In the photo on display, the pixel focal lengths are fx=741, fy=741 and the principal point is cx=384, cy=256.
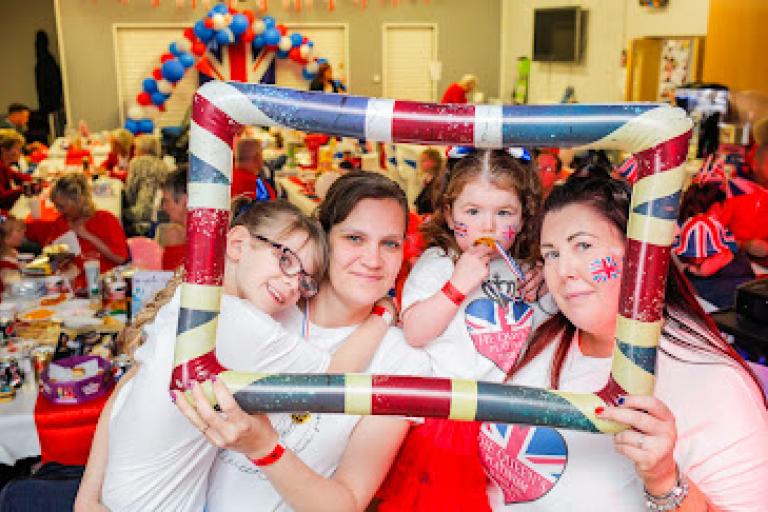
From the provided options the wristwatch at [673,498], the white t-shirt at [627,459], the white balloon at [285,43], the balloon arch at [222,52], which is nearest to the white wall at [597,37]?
the balloon arch at [222,52]

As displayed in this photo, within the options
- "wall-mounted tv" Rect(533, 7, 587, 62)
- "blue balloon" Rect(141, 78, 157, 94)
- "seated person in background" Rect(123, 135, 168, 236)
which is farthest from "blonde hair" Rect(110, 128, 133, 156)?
"wall-mounted tv" Rect(533, 7, 587, 62)

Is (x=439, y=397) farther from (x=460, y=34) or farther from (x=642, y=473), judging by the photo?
(x=460, y=34)

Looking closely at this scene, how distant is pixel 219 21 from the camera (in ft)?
32.8

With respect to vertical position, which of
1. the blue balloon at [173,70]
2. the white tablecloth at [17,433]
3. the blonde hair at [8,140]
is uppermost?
the blue balloon at [173,70]

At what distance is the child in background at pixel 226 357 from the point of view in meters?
1.25

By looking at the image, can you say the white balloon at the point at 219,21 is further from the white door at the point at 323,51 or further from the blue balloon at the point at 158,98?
the blue balloon at the point at 158,98

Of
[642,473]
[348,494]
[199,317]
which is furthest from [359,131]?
[348,494]

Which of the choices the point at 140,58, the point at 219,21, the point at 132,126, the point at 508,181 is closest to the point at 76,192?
the point at 508,181

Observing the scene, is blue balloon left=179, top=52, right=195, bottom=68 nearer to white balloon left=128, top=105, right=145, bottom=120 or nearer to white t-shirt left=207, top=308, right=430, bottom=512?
white balloon left=128, top=105, right=145, bottom=120

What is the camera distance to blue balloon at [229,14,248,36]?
10141 millimetres

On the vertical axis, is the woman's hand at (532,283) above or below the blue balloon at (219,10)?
below

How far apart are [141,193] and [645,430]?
16.3 feet

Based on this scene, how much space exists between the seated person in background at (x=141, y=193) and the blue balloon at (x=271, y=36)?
5.31 meters

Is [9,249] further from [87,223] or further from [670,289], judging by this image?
[670,289]
